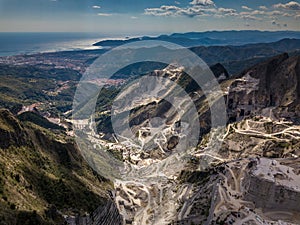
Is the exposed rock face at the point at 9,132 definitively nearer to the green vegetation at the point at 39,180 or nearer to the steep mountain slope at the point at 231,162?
the green vegetation at the point at 39,180

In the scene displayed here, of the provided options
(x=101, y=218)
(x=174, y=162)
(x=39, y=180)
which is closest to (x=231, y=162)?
(x=174, y=162)

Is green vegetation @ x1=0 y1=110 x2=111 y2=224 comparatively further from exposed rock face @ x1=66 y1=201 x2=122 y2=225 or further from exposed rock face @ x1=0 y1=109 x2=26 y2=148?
exposed rock face @ x1=66 y1=201 x2=122 y2=225

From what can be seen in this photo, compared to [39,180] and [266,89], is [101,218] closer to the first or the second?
[39,180]

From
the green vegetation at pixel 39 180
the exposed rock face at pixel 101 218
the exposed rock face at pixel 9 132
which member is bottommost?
the exposed rock face at pixel 101 218

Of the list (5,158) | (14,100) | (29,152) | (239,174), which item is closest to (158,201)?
(239,174)

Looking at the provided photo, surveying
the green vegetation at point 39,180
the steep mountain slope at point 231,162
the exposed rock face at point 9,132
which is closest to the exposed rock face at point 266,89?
the steep mountain slope at point 231,162

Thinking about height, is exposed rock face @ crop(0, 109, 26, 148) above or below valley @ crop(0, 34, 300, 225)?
above

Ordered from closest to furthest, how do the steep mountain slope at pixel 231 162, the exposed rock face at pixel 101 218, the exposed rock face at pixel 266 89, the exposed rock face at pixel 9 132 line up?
1. the exposed rock face at pixel 101 218
2. the exposed rock face at pixel 9 132
3. the steep mountain slope at pixel 231 162
4. the exposed rock face at pixel 266 89

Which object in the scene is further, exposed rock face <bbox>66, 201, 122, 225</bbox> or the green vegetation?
exposed rock face <bbox>66, 201, 122, 225</bbox>

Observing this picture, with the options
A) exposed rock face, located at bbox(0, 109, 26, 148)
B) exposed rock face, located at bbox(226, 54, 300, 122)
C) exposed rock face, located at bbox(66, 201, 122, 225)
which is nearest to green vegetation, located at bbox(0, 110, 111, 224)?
exposed rock face, located at bbox(0, 109, 26, 148)

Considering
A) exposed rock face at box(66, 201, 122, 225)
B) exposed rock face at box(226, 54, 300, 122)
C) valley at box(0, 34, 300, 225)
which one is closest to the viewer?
exposed rock face at box(66, 201, 122, 225)

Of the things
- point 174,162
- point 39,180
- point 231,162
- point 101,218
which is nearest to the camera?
point 39,180
